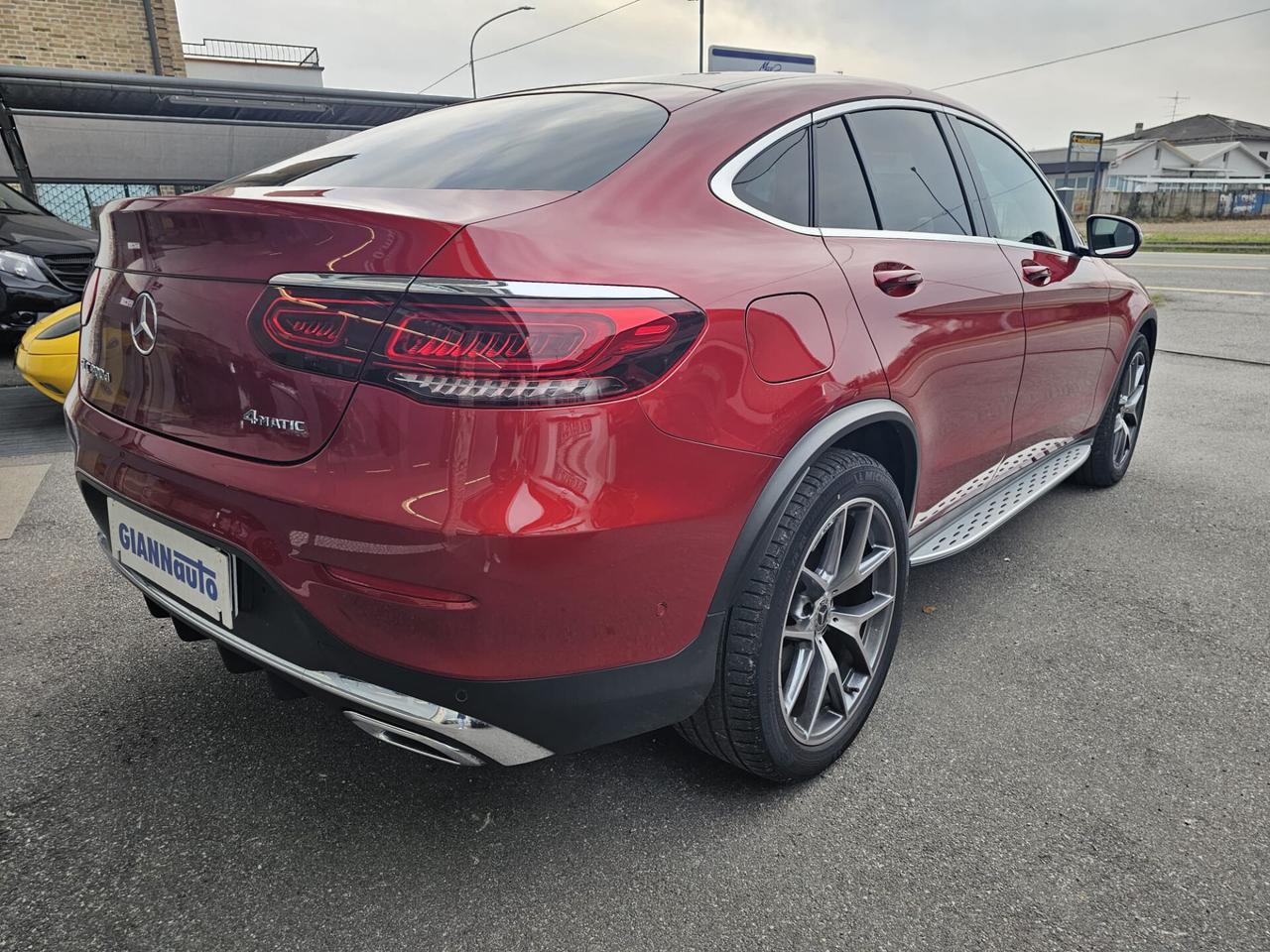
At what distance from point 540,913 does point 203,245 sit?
1.44 m

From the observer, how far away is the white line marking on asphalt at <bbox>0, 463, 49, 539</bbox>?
150 inches

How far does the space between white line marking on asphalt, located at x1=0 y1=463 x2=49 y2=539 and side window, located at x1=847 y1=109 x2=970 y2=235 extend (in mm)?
3563

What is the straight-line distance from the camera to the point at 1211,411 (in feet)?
19.5

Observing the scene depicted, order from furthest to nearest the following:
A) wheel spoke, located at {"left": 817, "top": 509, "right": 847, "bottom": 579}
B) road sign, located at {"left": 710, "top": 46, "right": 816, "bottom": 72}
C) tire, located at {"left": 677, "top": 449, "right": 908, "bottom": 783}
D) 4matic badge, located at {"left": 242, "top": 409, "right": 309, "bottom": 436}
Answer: road sign, located at {"left": 710, "top": 46, "right": 816, "bottom": 72} < wheel spoke, located at {"left": 817, "top": 509, "right": 847, "bottom": 579} < tire, located at {"left": 677, "top": 449, "right": 908, "bottom": 783} < 4matic badge, located at {"left": 242, "top": 409, "right": 309, "bottom": 436}

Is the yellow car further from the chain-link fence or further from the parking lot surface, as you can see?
the chain-link fence

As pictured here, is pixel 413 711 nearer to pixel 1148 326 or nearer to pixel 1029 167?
pixel 1029 167

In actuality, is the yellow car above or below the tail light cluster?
below

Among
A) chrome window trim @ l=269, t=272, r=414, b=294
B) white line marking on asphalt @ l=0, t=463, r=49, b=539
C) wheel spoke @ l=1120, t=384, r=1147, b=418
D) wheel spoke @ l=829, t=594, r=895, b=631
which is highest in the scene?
chrome window trim @ l=269, t=272, r=414, b=294

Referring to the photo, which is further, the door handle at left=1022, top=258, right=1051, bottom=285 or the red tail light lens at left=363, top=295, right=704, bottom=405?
the door handle at left=1022, top=258, right=1051, bottom=285

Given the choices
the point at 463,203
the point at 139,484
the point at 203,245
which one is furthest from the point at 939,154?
the point at 139,484

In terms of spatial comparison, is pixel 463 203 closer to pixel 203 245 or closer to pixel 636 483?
pixel 203 245

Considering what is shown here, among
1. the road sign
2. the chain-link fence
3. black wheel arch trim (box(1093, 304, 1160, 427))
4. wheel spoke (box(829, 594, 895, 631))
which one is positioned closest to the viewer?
wheel spoke (box(829, 594, 895, 631))

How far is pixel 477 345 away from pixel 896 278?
48.5 inches

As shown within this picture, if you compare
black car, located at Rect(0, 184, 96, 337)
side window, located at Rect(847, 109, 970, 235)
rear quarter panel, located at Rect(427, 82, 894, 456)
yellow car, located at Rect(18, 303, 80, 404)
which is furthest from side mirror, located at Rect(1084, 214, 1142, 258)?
black car, located at Rect(0, 184, 96, 337)
